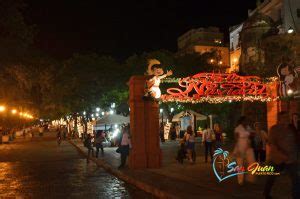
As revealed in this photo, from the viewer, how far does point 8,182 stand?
16.0 meters

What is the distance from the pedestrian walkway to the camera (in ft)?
36.8

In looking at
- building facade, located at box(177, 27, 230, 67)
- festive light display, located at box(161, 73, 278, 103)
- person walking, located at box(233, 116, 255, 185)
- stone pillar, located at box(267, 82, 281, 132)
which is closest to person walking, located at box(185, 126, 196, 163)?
festive light display, located at box(161, 73, 278, 103)

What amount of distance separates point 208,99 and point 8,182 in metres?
8.07

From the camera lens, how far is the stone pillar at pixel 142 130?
18016 mm

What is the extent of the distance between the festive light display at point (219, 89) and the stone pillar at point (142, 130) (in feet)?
3.14

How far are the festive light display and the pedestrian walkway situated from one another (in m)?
2.72

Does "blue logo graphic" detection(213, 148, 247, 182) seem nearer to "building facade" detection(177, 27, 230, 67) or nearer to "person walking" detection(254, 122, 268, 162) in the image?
"person walking" detection(254, 122, 268, 162)

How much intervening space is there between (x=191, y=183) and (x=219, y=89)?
591 centimetres

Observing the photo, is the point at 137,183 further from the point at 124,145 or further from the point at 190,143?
the point at 190,143

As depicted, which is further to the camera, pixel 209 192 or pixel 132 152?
pixel 132 152

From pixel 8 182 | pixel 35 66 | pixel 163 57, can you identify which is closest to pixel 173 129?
pixel 163 57

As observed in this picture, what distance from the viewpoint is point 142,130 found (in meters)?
18.2

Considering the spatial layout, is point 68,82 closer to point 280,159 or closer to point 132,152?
point 132,152

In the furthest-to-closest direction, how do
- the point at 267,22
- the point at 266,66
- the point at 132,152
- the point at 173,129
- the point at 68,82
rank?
the point at 68,82 < the point at 173,129 < the point at 267,22 < the point at 266,66 < the point at 132,152
